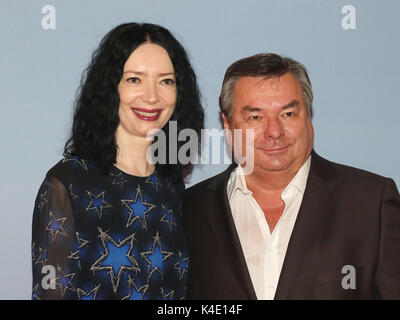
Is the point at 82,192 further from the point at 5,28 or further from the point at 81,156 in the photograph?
the point at 5,28

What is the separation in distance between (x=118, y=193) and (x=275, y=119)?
78 centimetres

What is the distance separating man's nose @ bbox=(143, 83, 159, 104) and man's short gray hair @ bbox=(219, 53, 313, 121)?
0.35m

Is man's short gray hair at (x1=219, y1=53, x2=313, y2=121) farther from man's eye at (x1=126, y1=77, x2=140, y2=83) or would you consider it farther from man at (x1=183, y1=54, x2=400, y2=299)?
man's eye at (x1=126, y1=77, x2=140, y2=83)

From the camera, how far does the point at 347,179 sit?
2.54 metres

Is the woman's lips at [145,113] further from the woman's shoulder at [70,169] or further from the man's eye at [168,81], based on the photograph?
the woman's shoulder at [70,169]

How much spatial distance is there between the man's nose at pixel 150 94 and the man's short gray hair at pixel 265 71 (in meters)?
0.35

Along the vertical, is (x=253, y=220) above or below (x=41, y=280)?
above

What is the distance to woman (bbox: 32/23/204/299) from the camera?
2.37 metres

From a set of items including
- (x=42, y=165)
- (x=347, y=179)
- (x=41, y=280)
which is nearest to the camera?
(x=41, y=280)

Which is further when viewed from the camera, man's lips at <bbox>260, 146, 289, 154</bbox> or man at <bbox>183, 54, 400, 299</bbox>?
man's lips at <bbox>260, 146, 289, 154</bbox>

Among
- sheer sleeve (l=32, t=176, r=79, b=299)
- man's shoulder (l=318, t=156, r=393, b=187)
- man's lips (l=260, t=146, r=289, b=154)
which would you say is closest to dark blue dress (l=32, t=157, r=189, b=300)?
sheer sleeve (l=32, t=176, r=79, b=299)

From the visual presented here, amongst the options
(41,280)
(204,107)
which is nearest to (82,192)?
(41,280)

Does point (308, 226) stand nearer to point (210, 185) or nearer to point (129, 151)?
point (210, 185)

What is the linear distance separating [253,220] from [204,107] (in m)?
0.88
